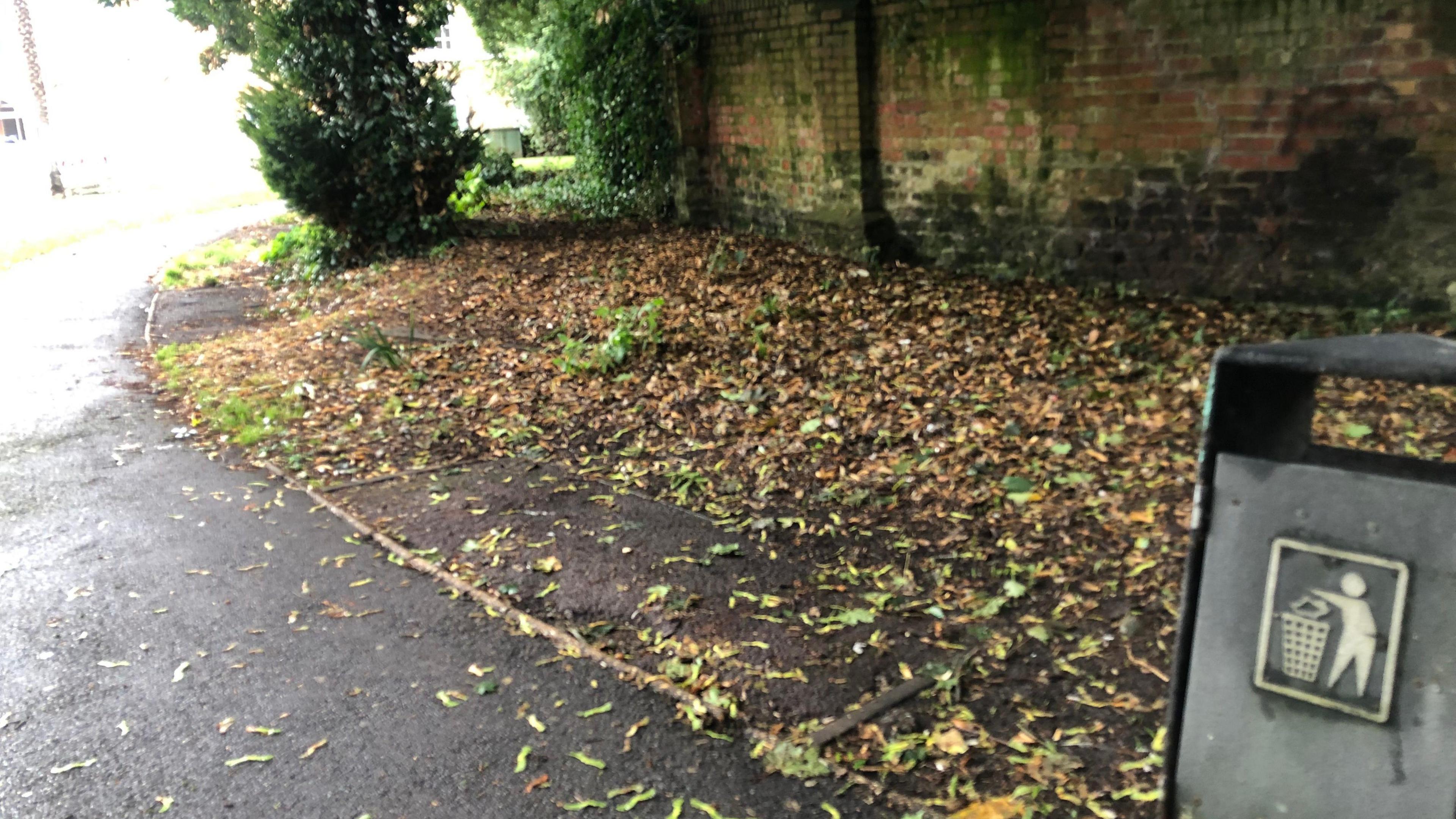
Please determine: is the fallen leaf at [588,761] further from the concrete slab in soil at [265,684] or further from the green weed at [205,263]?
the green weed at [205,263]

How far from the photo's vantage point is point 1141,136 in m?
6.87

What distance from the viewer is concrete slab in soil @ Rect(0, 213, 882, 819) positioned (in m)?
3.19

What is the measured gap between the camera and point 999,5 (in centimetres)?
752

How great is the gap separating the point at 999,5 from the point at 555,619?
5745 mm

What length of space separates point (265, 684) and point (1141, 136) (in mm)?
6151

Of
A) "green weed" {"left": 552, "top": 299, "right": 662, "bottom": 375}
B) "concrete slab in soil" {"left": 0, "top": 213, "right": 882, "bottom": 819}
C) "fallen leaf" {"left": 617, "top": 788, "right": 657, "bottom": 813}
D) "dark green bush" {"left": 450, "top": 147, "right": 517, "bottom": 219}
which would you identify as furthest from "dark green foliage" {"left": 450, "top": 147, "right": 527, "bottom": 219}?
"fallen leaf" {"left": 617, "top": 788, "right": 657, "bottom": 813}

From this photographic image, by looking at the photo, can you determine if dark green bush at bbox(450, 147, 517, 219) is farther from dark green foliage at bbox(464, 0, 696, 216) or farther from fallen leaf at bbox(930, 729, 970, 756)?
fallen leaf at bbox(930, 729, 970, 756)

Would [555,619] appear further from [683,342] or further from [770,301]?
[770,301]

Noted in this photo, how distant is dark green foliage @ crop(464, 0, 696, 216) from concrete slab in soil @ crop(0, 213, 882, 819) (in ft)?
22.2

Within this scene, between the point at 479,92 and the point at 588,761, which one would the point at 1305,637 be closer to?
the point at 588,761

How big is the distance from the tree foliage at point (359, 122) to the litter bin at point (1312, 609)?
10975 mm

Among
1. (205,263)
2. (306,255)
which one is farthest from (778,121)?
(205,263)

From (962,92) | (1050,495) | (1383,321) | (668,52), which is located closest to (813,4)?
(962,92)

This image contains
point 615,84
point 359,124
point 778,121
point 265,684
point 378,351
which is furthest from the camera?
point 615,84
